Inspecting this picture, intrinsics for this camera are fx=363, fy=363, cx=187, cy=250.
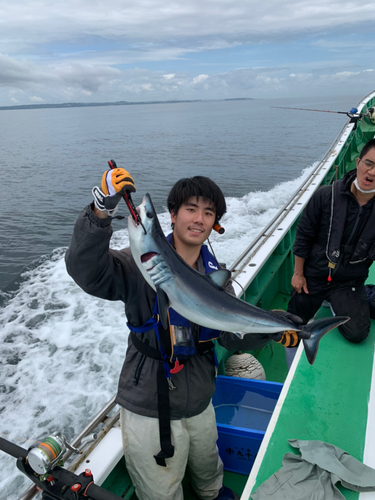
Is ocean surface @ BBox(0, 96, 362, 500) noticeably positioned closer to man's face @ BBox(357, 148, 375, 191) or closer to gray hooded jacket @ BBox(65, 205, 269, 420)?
gray hooded jacket @ BBox(65, 205, 269, 420)

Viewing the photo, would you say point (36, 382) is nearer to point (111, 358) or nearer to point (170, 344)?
point (111, 358)

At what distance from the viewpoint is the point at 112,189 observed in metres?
1.72

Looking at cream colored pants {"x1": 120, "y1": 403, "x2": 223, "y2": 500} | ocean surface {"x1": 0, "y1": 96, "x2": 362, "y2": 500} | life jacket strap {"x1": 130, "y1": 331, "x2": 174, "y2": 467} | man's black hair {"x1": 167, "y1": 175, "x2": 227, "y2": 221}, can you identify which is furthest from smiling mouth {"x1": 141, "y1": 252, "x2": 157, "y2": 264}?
ocean surface {"x1": 0, "y1": 96, "x2": 362, "y2": 500}

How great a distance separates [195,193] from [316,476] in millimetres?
1934

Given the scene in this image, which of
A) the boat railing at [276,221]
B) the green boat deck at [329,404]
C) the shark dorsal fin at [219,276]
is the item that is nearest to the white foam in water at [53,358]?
the boat railing at [276,221]

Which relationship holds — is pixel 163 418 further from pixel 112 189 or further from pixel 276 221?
pixel 276 221

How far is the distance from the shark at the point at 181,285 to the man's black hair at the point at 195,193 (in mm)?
576

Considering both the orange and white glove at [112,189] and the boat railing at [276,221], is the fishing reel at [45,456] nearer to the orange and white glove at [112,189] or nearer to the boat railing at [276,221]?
the orange and white glove at [112,189]

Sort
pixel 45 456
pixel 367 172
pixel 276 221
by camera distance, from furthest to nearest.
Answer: pixel 276 221
pixel 367 172
pixel 45 456

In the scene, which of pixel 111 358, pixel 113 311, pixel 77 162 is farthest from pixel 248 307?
pixel 77 162

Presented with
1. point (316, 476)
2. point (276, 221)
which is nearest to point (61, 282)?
point (276, 221)

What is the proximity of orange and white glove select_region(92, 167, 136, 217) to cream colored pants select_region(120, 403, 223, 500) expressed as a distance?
1382 millimetres

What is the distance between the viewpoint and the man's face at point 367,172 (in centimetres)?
332

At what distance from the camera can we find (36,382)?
18.1 feet
